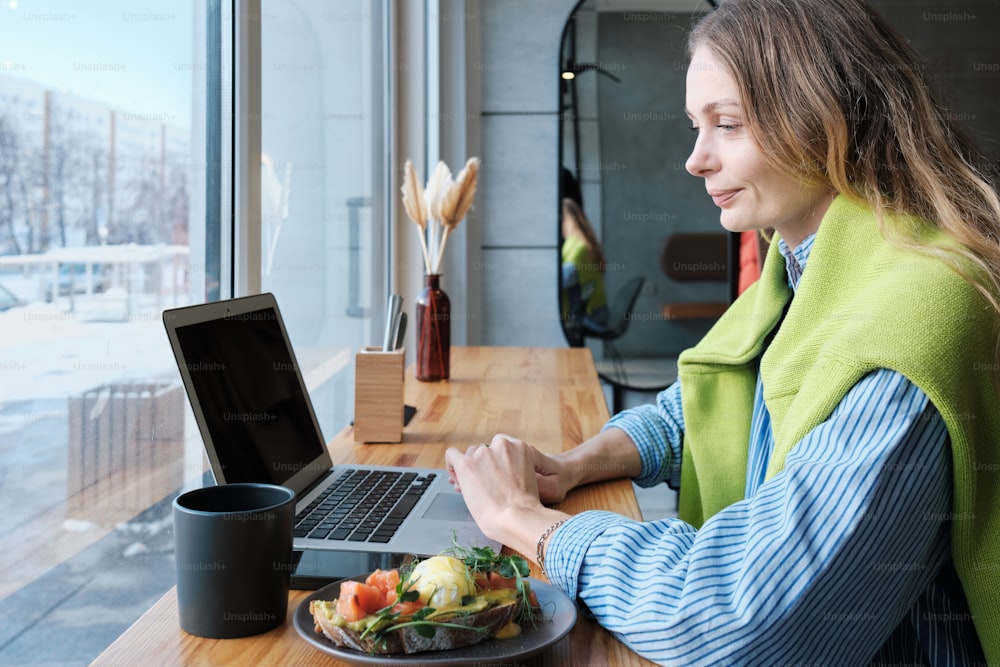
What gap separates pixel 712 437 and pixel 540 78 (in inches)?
94.8

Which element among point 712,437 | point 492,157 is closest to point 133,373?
point 712,437

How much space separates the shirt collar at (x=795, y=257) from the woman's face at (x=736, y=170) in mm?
21

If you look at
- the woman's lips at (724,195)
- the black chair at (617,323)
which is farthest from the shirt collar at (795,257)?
the black chair at (617,323)

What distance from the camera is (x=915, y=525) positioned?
2.54ft

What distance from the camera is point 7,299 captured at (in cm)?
89

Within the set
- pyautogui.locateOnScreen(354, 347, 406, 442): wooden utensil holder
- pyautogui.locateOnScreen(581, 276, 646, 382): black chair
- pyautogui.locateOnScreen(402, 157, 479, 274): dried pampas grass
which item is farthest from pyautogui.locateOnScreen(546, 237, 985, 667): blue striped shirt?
pyautogui.locateOnScreen(581, 276, 646, 382): black chair

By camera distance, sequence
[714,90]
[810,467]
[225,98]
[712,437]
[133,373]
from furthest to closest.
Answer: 1. [225,98]
2. [712,437]
3. [133,373]
4. [714,90]
5. [810,467]

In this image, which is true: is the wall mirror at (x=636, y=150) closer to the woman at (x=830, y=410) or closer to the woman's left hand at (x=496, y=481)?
the woman at (x=830, y=410)

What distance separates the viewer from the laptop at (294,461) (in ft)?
3.15

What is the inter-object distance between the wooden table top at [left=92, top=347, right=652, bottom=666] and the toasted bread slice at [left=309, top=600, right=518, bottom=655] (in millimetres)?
37

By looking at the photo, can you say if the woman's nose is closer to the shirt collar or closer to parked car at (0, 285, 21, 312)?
the shirt collar

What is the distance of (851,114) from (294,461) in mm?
786

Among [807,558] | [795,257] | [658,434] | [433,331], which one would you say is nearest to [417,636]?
[807,558]

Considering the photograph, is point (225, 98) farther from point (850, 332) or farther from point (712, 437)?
point (850, 332)
